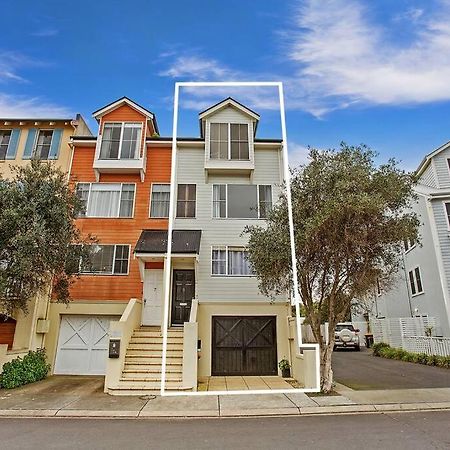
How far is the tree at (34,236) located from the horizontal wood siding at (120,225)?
6.05 feet

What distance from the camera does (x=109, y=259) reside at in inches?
553

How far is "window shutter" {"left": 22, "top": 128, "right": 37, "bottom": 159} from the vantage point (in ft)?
49.6

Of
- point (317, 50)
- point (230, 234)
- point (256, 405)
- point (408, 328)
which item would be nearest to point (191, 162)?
point (230, 234)

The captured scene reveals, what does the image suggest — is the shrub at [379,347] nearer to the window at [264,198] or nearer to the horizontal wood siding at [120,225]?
the window at [264,198]

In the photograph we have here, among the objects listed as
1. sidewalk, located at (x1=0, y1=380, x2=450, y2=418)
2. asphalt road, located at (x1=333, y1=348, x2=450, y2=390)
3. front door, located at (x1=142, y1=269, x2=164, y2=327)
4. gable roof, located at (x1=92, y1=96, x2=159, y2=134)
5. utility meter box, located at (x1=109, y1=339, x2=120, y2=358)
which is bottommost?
sidewalk, located at (x1=0, y1=380, x2=450, y2=418)

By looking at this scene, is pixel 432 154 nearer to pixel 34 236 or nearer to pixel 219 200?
pixel 219 200

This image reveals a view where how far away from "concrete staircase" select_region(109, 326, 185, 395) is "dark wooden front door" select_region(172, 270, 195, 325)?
37.3 inches

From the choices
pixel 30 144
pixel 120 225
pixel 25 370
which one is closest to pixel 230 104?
pixel 120 225

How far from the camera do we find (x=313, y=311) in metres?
9.98

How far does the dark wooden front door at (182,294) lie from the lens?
1361 centimetres

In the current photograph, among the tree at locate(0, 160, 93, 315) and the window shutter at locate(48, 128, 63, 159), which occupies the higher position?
the window shutter at locate(48, 128, 63, 159)

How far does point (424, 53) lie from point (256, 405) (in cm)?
1076

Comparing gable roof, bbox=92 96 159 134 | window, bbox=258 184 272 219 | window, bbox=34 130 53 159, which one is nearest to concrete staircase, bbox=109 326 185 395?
window, bbox=258 184 272 219

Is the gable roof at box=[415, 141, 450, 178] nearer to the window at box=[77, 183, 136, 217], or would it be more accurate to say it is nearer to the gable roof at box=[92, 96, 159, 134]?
the gable roof at box=[92, 96, 159, 134]
